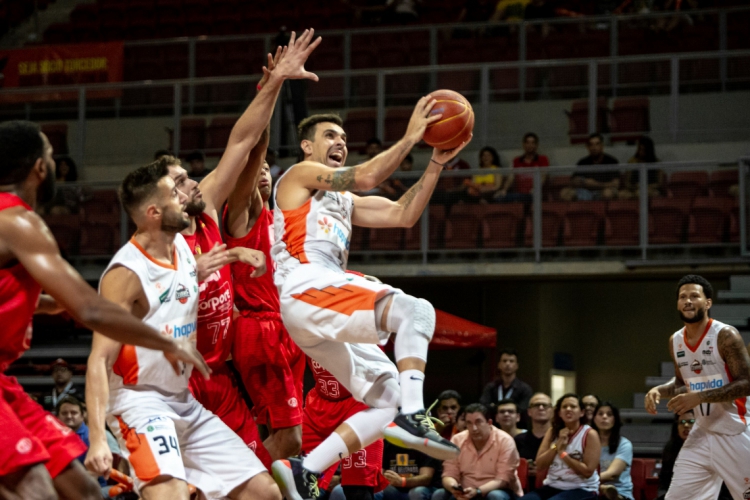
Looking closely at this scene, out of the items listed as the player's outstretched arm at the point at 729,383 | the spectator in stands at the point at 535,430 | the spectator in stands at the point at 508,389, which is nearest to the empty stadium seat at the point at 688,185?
the spectator in stands at the point at 508,389

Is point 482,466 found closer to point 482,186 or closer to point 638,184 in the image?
point 482,186

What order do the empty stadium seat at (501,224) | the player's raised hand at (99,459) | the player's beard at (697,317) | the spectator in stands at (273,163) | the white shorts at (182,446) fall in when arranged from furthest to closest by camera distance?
the spectator in stands at (273,163) < the empty stadium seat at (501,224) < the player's beard at (697,317) < the white shorts at (182,446) < the player's raised hand at (99,459)

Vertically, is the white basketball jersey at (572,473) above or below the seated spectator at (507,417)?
below

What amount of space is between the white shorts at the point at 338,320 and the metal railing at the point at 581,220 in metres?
7.00

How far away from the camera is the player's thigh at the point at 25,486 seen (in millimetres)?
3555

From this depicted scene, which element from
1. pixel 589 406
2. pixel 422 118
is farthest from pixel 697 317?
pixel 422 118

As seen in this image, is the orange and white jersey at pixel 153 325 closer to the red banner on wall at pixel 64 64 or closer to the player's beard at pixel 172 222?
the player's beard at pixel 172 222

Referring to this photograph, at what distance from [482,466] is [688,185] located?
14.9ft

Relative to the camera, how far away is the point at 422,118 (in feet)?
16.6

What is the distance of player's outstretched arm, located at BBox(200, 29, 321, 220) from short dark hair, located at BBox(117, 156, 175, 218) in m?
0.73

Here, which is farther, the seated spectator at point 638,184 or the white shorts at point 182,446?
the seated spectator at point 638,184

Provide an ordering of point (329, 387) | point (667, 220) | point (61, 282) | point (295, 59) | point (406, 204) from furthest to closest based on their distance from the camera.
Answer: point (667, 220)
point (329, 387)
point (295, 59)
point (406, 204)
point (61, 282)

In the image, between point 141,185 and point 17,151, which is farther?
point 141,185

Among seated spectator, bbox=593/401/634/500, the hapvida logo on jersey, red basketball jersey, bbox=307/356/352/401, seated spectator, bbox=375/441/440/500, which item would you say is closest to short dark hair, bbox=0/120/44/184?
red basketball jersey, bbox=307/356/352/401
